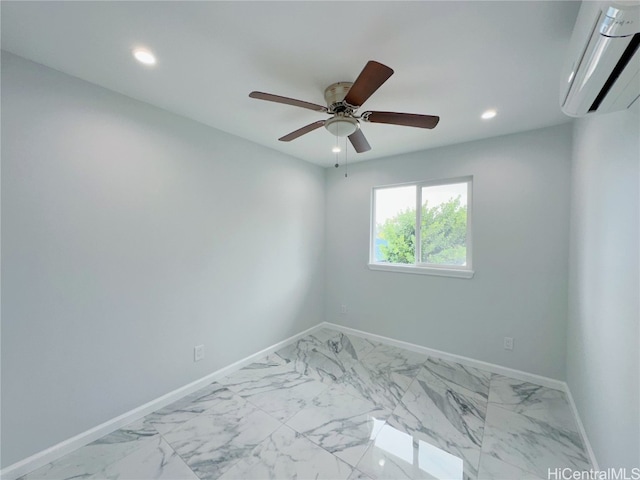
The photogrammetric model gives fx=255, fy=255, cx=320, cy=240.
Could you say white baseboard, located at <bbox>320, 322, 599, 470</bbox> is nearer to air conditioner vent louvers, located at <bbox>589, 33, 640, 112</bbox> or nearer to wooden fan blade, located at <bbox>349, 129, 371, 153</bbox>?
air conditioner vent louvers, located at <bbox>589, 33, 640, 112</bbox>

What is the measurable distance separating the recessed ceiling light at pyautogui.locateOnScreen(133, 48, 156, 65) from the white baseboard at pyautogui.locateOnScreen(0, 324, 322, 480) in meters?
2.41

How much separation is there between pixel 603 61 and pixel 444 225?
2155 mm

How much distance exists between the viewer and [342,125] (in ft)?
5.83

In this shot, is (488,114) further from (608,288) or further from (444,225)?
(608,288)

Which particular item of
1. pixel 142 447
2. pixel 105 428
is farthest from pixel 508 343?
pixel 105 428

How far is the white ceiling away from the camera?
1173mm

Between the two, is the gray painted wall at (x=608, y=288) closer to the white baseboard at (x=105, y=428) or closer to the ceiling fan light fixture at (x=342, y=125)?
the ceiling fan light fixture at (x=342, y=125)

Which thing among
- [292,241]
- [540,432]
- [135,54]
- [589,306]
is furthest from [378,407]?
[135,54]

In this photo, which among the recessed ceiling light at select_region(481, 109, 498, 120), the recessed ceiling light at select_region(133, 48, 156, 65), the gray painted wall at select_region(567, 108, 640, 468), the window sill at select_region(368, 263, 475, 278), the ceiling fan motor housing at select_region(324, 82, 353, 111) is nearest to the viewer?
the gray painted wall at select_region(567, 108, 640, 468)

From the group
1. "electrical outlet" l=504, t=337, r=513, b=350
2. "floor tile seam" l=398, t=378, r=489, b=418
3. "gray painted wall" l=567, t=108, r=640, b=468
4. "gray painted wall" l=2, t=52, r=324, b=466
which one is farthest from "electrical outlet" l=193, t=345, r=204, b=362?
"electrical outlet" l=504, t=337, r=513, b=350

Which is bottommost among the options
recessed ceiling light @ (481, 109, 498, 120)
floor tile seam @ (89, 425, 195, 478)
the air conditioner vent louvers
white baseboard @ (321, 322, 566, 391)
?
floor tile seam @ (89, 425, 195, 478)

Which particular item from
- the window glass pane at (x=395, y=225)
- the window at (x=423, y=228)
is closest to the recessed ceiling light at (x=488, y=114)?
the window at (x=423, y=228)

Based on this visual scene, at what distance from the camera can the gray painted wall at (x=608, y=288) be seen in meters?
1.13

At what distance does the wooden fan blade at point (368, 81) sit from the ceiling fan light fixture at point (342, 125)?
180mm
